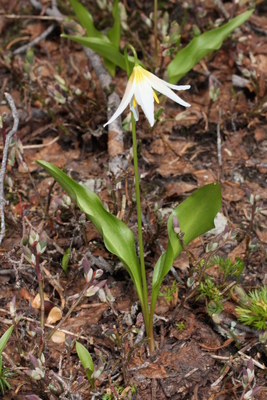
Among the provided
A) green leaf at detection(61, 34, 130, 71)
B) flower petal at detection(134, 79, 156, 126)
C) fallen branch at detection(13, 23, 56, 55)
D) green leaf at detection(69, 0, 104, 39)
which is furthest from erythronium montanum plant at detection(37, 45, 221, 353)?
fallen branch at detection(13, 23, 56, 55)

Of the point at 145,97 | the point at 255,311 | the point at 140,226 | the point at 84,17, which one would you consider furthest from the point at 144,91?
the point at 84,17

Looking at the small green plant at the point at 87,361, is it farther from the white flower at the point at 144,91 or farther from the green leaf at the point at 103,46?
the green leaf at the point at 103,46

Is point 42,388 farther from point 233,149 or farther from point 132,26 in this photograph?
point 132,26

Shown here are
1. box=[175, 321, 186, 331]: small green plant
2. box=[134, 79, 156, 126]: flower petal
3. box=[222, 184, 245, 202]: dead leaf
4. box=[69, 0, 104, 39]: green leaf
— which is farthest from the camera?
box=[69, 0, 104, 39]: green leaf

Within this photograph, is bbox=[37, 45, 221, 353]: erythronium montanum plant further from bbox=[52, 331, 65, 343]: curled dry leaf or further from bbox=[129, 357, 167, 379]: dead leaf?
bbox=[52, 331, 65, 343]: curled dry leaf

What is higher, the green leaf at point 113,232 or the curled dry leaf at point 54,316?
the green leaf at point 113,232

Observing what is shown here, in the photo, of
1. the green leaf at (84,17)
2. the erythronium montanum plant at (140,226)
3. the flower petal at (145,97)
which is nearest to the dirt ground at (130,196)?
the erythronium montanum plant at (140,226)

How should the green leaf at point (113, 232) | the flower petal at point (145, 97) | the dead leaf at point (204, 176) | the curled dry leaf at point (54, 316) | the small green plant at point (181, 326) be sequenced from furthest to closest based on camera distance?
the dead leaf at point (204, 176)
the curled dry leaf at point (54, 316)
the small green plant at point (181, 326)
the green leaf at point (113, 232)
the flower petal at point (145, 97)
